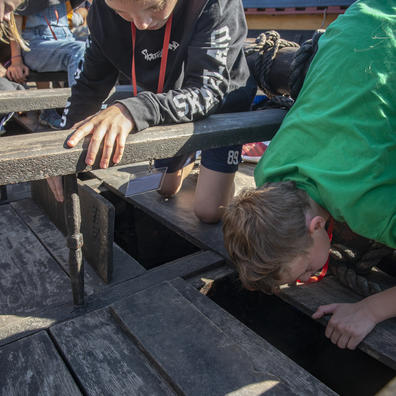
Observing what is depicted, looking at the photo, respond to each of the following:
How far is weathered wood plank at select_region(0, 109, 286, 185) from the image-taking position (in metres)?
0.93

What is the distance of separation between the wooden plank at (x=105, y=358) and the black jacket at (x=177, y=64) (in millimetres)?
646

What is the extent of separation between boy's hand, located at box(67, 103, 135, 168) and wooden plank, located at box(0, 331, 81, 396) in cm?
58

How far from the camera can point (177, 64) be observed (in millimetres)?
1845

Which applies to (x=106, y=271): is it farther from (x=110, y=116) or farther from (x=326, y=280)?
(x=326, y=280)

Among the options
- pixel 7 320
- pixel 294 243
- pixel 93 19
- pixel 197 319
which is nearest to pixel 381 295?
pixel 294 243

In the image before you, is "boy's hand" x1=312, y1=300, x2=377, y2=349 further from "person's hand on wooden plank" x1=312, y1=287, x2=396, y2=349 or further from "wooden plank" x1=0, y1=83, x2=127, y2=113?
"wooden plank" x1=0, y1=83, x2=127, y2=113

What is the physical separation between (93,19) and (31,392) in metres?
1.58

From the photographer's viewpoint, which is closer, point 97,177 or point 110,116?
point 110,116

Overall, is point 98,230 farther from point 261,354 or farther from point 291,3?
point 291,3

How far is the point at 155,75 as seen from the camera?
1.94 m

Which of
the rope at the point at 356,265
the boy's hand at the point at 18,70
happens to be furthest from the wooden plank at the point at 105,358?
the boy's hand at the point at 18,70

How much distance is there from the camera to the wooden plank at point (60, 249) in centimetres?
159

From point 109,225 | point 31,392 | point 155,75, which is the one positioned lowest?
point 31,392

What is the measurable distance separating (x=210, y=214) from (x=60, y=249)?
29.5 inches
